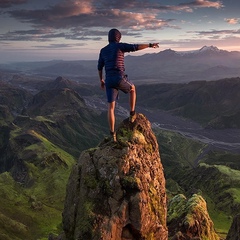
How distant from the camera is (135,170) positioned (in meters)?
29.2

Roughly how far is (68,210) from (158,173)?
10052mm

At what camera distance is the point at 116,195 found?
91.9 ft

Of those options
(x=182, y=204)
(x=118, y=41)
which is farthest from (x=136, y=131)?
(x=182, y=204)

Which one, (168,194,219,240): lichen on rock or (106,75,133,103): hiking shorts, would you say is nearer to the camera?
(106,75,133,103): hiking shorts

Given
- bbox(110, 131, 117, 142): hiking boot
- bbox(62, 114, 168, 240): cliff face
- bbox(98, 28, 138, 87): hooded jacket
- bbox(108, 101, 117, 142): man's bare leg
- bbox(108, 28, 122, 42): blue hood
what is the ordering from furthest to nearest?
bbox(110, 131, 117, 142): hiking boot
bbox(108, 101, 117, 142): man's bare leg
bbox(108, 28, 122, 42): blue hood
bbox(62, 114, 168, 240): cliff face
bbox(98, 28, 138, 87): hooded jacket

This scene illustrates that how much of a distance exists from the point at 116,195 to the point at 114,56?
40.2 ft

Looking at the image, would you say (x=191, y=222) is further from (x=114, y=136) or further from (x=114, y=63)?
(x=114, y=63)

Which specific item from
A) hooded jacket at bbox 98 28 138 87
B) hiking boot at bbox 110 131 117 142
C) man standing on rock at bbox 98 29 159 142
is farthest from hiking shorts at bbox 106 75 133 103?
hiking boot at bbox 110 131 117 142

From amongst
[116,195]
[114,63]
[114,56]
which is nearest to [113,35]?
[114,56]

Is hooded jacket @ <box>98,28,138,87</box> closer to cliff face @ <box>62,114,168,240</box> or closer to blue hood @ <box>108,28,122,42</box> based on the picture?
blue hood @ <box>108,28,122,42</box>

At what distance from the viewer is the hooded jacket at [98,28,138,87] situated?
27.0 m

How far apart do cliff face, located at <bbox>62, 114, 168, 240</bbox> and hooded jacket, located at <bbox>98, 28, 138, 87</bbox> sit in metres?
6.37

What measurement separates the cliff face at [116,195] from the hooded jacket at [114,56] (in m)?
6.37

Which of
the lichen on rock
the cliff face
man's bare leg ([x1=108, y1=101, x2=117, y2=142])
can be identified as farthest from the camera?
the lichen on rock
